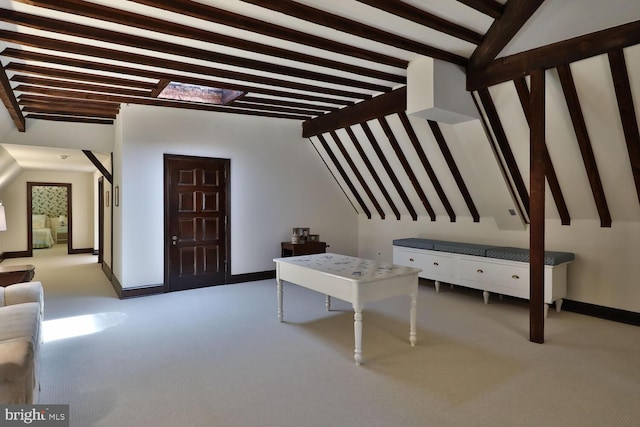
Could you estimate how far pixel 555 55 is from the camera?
11.8 feet

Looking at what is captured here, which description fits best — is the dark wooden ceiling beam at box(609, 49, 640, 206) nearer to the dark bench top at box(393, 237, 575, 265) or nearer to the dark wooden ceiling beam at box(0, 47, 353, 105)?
the dark bench top at box(393, 237, 575, 265)

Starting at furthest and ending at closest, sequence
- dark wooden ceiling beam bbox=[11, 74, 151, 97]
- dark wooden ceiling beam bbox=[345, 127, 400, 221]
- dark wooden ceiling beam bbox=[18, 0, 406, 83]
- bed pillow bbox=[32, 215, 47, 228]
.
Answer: bed pillow bbox=[32, 215, 47, 228] → dark wooden ceiling beam bbox=[345, 127, 400, 221] → dark wooden ceiling beam bbox=[11, 74, 151, 97] → dark wooden ceiling beam bbox=[18, 0, 406, 83]

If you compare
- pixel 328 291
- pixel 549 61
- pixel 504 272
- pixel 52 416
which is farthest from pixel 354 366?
pixel 549 61

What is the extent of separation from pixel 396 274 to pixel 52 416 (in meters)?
2.84

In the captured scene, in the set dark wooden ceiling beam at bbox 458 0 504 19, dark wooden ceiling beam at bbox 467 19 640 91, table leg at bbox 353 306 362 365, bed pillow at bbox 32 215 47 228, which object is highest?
dark wooden ceiling beam at bbox 458 0 504 19

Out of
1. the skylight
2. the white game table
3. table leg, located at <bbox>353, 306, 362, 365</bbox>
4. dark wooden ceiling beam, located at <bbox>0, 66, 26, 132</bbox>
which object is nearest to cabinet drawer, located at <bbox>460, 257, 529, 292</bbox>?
the white game table

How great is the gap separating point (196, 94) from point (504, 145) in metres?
4.55

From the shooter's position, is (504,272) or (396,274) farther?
(504,272)

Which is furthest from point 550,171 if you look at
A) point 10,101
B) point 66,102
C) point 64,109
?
point 64,109

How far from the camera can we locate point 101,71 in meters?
4.24

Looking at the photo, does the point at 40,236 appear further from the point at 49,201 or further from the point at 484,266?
the point at 484,266

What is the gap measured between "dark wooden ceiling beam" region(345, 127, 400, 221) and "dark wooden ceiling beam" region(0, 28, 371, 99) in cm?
121

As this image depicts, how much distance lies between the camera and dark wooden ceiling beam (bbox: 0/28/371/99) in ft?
10.7

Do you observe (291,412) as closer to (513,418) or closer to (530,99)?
(513,418)
